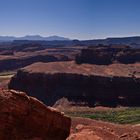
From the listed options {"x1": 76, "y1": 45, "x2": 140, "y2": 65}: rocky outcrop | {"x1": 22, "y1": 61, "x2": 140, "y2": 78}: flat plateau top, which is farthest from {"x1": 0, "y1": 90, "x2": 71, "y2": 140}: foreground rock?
{"x1": 76, "y1": 45, "x2": 140, "y2": 65}: rocky outcrop

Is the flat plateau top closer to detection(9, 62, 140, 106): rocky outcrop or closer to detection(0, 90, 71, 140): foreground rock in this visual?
detection(9, 62, 140, 106): rocky outcrop

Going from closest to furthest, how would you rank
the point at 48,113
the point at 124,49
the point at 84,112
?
the point at 48,113
the point at 84,112
the point at 124,49

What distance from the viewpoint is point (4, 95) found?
31469 millimetres

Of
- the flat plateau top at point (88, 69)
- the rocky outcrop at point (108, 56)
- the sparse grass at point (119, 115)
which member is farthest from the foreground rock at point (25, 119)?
the rocky outcrop at point (108, 56)

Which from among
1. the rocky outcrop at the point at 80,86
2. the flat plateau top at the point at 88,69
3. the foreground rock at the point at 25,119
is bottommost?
the rocky outcrop at the point at 80,86

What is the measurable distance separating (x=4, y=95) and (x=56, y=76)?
9966 cm

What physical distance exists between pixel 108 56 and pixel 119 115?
5305cm

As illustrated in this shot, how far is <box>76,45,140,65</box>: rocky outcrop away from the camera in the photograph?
157 metres

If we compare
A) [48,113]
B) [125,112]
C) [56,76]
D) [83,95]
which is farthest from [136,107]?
[48,113]

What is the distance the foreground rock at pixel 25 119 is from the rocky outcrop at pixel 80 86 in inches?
3364

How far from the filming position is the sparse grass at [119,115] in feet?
334

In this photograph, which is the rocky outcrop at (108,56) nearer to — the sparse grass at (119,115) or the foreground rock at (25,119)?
the sparse grass at (119,115)

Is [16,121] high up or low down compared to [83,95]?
up

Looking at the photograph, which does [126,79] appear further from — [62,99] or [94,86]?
[62,99]
